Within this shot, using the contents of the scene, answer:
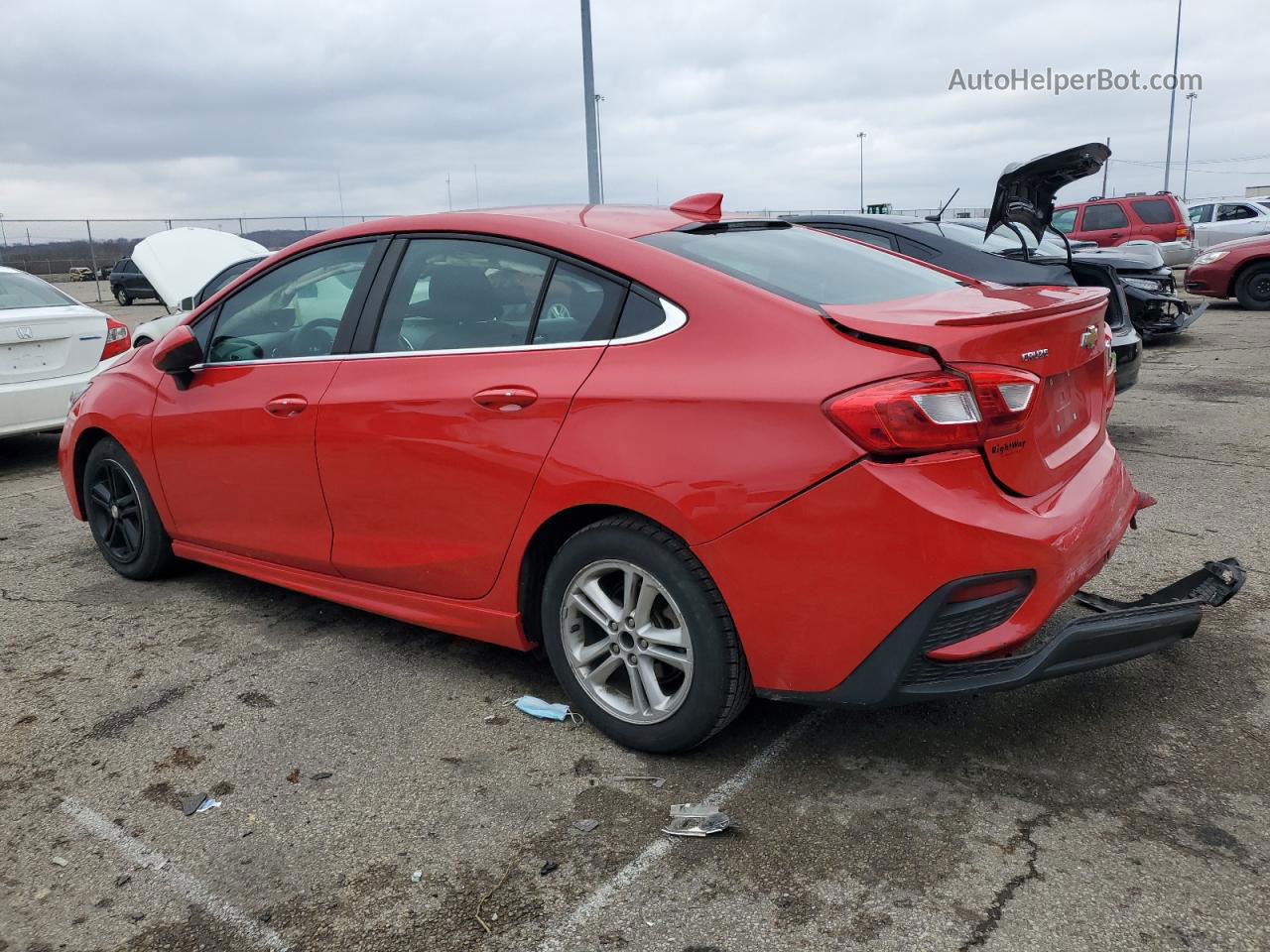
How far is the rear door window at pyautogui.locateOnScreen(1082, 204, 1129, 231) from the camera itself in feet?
62.7

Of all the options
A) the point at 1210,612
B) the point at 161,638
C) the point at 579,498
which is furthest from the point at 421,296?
the point at 1210,612

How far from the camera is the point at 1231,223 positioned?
2375 centimetres

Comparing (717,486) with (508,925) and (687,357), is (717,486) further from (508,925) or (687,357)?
(508,925)

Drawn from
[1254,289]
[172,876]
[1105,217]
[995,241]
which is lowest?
[172,876]

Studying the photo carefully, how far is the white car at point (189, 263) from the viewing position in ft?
26.6

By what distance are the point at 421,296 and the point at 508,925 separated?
80.6 inches

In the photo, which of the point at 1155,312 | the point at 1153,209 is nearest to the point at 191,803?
the point at 1155,312

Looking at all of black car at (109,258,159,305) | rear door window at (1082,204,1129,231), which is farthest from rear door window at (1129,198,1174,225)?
black car at (109,258,159,305)

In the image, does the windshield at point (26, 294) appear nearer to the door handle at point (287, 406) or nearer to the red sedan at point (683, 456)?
the red sedan at point (683, 456)

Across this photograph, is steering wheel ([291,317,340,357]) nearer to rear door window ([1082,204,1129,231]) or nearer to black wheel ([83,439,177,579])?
black wheel ([83,439,177,579])

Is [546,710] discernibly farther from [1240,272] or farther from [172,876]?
[1240,272]

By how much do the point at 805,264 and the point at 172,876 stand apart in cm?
246

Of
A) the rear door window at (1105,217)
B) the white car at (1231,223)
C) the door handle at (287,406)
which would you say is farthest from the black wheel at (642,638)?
the white car at (1231,223)

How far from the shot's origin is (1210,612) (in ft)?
12.5
